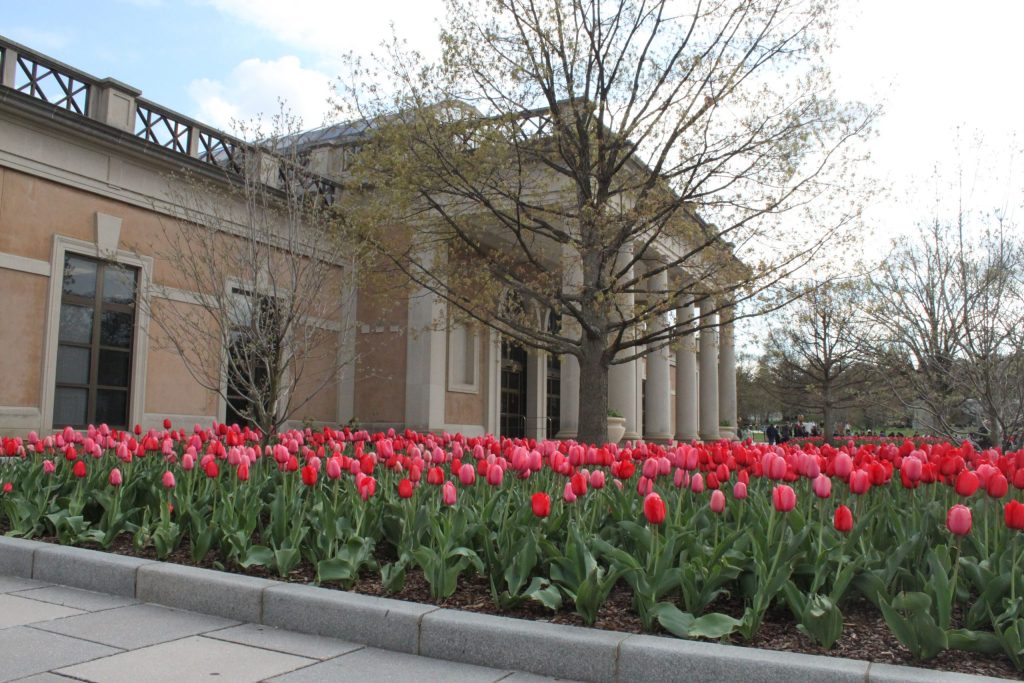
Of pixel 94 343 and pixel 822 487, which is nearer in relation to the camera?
pixel 822 487

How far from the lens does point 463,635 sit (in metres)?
4.16

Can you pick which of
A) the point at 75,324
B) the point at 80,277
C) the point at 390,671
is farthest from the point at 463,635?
the point at 80,277

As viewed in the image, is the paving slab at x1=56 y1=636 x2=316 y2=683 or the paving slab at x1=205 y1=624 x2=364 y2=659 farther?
the paving slab at x1=205 y1=624 x2=364 y2=659

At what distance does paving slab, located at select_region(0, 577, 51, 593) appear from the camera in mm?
5773

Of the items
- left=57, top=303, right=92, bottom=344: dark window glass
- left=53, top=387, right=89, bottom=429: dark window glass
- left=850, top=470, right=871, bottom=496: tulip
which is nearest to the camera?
left=850, top=470, right=871, bottom=496: tulip

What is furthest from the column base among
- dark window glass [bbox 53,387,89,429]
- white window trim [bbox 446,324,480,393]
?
dark window glass [bbox 53,387,89,429]

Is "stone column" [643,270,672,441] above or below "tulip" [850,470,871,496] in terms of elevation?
above

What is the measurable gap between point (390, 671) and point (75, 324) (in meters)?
13.8

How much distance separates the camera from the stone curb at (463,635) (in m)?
3.54

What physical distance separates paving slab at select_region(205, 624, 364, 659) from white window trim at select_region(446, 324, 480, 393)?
18691 millimetres

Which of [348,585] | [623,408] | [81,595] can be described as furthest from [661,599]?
[623,408]

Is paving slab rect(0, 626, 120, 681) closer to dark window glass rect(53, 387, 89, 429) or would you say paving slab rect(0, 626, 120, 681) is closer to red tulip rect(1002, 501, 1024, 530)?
red tulip rect(1002, 501, 1024, 530)

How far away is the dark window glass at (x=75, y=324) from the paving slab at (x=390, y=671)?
518 inches

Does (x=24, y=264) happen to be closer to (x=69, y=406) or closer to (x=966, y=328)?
(x=69, y=406)
